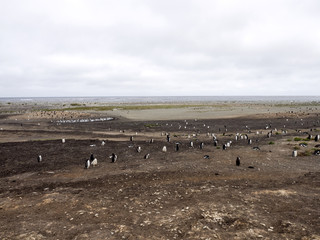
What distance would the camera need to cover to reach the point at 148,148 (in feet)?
82.4

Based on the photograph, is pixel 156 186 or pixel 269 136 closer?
pixel 156 186

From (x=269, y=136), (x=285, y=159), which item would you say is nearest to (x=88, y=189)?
(x=285, y=159)

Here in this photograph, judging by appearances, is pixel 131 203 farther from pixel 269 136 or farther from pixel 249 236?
pixel 269 136

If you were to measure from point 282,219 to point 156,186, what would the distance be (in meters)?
6.72

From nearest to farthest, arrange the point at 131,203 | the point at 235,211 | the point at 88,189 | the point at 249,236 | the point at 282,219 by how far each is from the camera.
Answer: the point at 249,236, the point at 282,219, the point at 235,211, the point at 131,203, the point at 88,189

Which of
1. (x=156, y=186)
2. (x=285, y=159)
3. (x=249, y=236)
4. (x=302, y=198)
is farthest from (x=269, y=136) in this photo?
(x=249, y=236)

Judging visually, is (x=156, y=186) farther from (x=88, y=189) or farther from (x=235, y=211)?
(x=235, y=211)

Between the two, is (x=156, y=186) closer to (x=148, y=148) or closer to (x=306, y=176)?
(x=306, y=176)

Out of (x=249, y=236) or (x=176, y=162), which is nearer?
(x=249, y=236)

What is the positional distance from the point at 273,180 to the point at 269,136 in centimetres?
1835

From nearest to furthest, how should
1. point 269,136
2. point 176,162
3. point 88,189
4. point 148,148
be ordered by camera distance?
point 88,189, point 176,162, point 148,148, point 269,136

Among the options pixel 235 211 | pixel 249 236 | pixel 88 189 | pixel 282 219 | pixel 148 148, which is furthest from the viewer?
pixel 148 148

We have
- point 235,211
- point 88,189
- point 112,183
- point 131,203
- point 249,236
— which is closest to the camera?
point 249,236

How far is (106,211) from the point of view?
1053 cm
